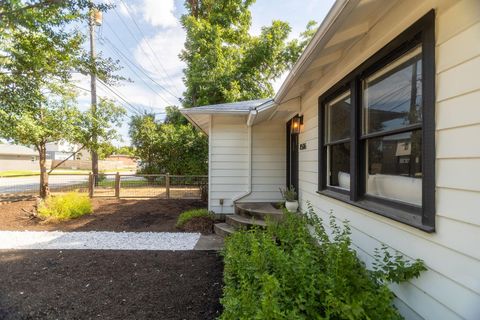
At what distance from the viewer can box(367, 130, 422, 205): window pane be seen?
180cm

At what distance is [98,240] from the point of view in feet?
16.3

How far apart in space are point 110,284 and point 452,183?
11.4 ft

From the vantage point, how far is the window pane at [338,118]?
2913mm

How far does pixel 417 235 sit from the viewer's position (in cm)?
167

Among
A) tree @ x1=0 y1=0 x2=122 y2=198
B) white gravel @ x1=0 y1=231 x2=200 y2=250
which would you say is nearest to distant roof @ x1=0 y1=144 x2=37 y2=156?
tree @ x1=0 y1=0 x2=122 y2=198

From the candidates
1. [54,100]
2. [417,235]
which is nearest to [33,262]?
[417,235]

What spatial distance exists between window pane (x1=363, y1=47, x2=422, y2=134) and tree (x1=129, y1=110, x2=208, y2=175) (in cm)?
1087

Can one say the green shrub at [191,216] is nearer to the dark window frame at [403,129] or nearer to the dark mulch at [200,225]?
the dark mulch at [200,225]

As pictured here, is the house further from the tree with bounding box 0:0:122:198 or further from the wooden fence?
the wooden fence

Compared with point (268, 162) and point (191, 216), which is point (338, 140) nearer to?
point (268, 162)

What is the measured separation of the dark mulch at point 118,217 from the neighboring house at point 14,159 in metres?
31.6

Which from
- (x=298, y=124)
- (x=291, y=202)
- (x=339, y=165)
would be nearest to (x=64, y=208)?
(x=291, y=202)

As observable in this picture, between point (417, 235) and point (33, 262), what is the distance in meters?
4.78

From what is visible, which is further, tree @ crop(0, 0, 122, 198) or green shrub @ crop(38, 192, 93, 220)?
green shrub @ crop(38, 192, 93, 220)
